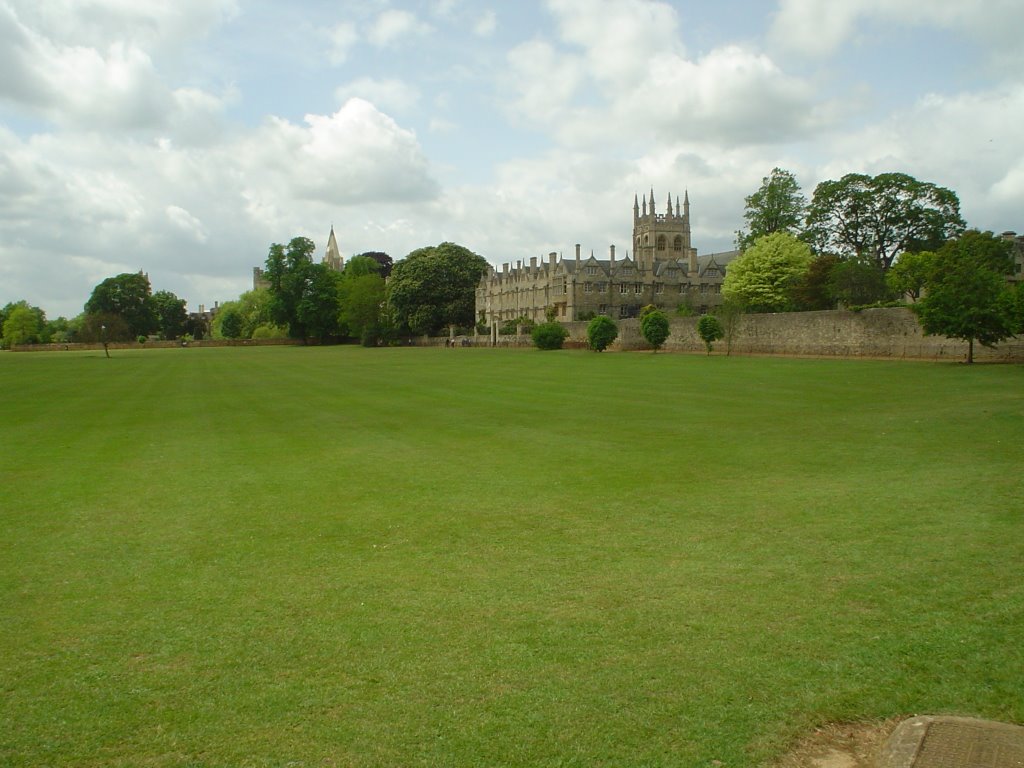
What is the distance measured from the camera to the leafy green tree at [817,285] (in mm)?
65812

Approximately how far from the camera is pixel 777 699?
4496 mm

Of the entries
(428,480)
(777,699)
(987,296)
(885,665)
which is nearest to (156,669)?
(777,699)

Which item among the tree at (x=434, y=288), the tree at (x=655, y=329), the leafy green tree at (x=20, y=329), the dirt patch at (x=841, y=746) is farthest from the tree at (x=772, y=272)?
the leafy green tree at (x=20, y=329)

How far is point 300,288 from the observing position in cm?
11312

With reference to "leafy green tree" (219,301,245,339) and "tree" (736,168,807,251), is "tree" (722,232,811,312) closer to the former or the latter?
"tree" (736,168,807,251)

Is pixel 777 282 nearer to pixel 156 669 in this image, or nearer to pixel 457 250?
pixel 457 250

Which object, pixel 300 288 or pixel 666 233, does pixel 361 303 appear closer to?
pixel 300 288

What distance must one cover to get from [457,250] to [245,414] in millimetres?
90625

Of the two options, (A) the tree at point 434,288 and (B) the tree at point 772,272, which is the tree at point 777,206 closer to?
(B) the tree at point 772,272

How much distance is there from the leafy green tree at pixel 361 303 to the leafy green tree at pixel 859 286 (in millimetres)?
62706

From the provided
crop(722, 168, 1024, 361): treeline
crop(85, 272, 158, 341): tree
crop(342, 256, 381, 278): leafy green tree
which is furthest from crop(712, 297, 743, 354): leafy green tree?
crop(85, 272, 158, 341): tree

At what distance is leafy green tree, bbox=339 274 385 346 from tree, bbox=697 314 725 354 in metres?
58.4

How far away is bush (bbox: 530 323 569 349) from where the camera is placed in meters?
72.2

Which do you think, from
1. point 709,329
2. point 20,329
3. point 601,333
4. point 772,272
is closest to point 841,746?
point 709,329
